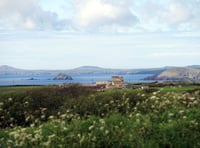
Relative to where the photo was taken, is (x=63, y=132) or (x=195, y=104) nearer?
(x=63, y=132)

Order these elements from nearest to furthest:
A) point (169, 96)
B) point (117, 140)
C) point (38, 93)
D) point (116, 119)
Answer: point (117, 140)
point (116, 119)
point (169, 96)
point (38, 93)

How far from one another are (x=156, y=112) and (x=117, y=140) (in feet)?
8.17

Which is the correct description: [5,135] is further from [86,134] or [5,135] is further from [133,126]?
[133,126]

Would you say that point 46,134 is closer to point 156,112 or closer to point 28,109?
point 156,112

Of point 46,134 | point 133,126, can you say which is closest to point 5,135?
point 46,134

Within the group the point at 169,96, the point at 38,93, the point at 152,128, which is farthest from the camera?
the point at 38,93

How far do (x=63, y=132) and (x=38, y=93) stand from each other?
7054mm

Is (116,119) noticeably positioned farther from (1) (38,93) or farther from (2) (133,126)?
(1) (38,93)

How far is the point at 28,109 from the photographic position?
581 inches

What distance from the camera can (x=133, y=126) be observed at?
9211 millimetres

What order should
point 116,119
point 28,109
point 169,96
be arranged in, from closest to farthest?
point 116,119, point 169,96, point 28,109

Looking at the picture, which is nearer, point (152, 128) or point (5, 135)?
point (152, 128)

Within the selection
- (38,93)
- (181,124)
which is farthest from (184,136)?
(38,93)

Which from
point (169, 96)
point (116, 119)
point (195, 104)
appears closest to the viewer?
point (116, 119)
